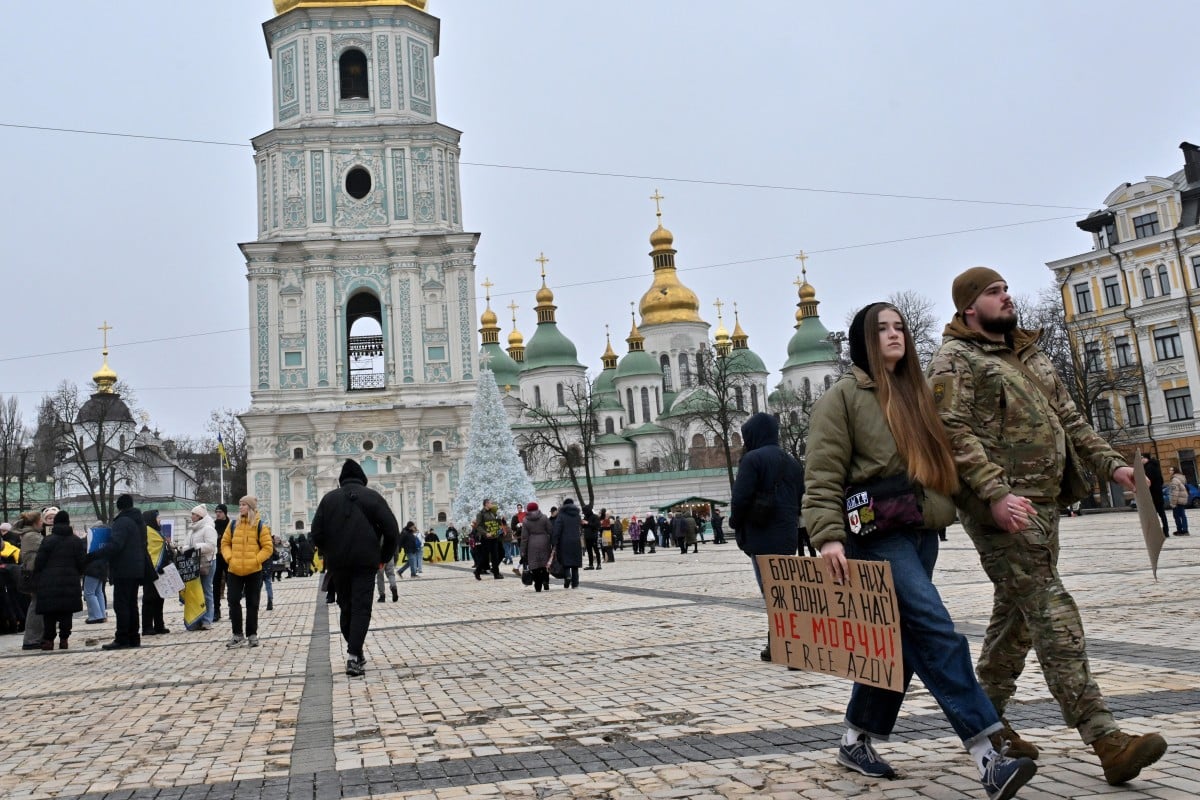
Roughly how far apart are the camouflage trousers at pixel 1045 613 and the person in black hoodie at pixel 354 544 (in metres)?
5.43

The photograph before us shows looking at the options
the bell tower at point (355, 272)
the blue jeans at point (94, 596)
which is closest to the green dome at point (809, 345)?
the bell tower at point (355, 272)

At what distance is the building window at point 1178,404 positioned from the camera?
159 ft

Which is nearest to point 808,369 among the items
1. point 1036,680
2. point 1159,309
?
point 1159,309

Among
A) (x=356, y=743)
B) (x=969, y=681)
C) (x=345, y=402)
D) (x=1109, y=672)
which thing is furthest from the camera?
(x=345, y=402)

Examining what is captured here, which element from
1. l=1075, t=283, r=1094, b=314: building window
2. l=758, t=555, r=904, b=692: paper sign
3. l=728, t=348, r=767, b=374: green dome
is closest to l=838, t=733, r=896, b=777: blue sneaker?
l=758, t=555, r=904, b=692: paper sign

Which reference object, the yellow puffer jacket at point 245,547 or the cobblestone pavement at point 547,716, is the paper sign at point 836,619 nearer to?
the cobblestone pavement at point 547,716

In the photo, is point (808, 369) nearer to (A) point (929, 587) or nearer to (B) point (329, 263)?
(B) point (329, 263)

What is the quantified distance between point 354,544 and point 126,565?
549cm

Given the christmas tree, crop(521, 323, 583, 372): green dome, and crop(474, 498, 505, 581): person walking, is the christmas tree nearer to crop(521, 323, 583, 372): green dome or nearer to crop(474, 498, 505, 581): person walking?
crop(474, 498, 505, 581): person walking

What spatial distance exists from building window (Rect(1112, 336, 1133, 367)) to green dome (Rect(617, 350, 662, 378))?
3869cm

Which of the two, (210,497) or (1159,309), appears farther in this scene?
(210,497)

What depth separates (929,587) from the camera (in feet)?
14.3

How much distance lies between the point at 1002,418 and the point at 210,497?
283ft

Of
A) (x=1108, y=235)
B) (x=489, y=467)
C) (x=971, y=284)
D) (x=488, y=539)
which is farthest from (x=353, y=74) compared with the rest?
(x=971, y=284)
